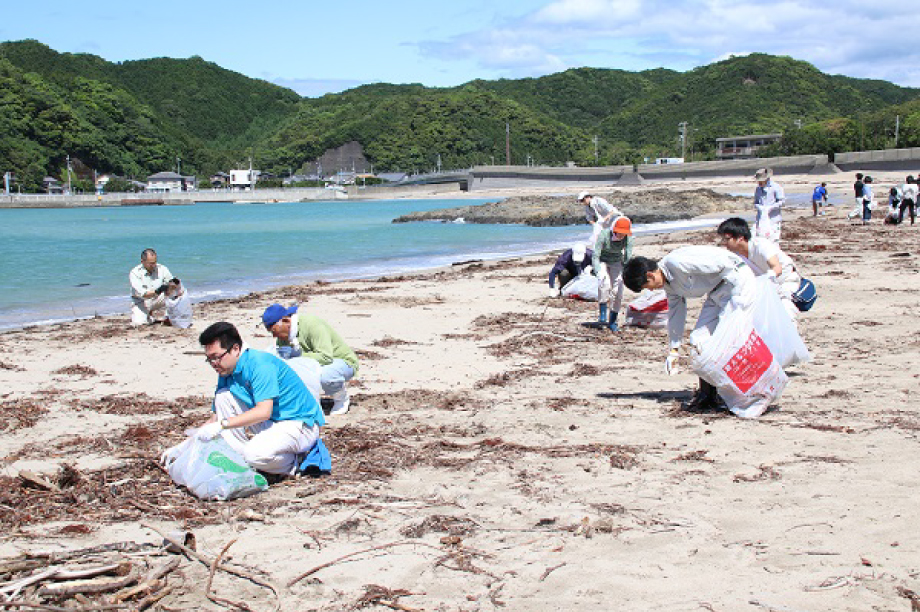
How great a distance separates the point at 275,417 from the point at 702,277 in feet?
9.91

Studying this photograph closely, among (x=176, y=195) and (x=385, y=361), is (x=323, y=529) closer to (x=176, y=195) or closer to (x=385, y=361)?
(x=385, y=361)

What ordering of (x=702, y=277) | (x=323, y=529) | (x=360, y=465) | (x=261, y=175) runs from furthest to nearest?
1. (x=261, y=175)
2. (x=702, y=277)
3. (x=360, y=465)
4. (x=323, y=529)

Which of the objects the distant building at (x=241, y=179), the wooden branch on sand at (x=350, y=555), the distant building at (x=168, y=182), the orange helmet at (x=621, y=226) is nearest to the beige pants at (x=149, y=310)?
the orange helmet at (x=621, y=226)

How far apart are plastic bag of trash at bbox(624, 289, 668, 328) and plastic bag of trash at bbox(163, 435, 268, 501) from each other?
6.27 meters

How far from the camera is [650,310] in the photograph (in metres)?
10.5

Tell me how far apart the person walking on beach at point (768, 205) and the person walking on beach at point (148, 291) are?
320 inches

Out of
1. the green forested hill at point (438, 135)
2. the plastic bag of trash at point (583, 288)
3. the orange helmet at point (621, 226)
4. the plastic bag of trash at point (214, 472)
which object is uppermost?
the green forested hill at point (438, 135)

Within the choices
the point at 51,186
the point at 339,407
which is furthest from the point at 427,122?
the point at 339,407

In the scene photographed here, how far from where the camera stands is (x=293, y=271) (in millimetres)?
24312

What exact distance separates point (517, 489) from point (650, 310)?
584 cm

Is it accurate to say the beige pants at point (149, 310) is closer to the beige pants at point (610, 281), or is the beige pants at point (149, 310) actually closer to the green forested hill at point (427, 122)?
the beige pants at point (610, 281)

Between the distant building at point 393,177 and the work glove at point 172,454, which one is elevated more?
the distant building at point 393,177

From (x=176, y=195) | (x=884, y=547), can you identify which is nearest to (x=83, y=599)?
(x=884, y=547)

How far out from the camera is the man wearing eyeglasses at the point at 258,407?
5074 millimetres
